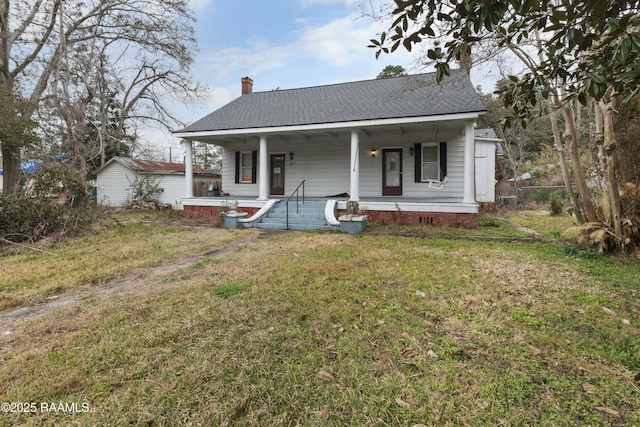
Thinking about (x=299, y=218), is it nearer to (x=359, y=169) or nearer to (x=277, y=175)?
(x=359, y=169)

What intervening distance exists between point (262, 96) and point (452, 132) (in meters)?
9.08

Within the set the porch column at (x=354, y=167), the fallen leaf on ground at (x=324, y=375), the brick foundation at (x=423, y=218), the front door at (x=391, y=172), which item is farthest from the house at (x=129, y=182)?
the fallen leaf on ground at (x=324, y=375)

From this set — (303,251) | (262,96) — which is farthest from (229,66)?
(303,251)

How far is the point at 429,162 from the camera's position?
1137 centimetres

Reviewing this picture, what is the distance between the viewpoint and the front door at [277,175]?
13.3 metres

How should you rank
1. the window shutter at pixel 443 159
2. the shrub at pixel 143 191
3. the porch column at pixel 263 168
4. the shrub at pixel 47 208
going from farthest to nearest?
the shrub at pixel 143 191
the window shutter at pixel 443 159
the porch column at pixel 263 168
the shrub at pixel 47 208

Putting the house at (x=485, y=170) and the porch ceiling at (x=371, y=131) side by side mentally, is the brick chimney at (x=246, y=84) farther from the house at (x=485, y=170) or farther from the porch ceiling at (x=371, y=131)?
the house at (x=485, y=170)

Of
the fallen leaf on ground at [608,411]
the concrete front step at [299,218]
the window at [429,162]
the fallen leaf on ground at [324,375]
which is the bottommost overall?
the fallen leaf on ground at [608,411]

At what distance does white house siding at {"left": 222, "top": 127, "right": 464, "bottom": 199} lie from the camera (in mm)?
11117

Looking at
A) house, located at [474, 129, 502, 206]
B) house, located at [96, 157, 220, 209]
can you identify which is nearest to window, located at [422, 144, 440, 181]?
house, located at [474, 129, 502, 206]

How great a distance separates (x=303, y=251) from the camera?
5.98m

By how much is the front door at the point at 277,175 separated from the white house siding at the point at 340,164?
23 cm

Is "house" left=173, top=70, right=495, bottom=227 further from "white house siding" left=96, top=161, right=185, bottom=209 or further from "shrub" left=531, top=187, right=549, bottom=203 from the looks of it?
"white house siding" left=96, top=161, right=185, bottom=209

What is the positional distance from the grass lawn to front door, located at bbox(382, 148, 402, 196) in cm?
710
